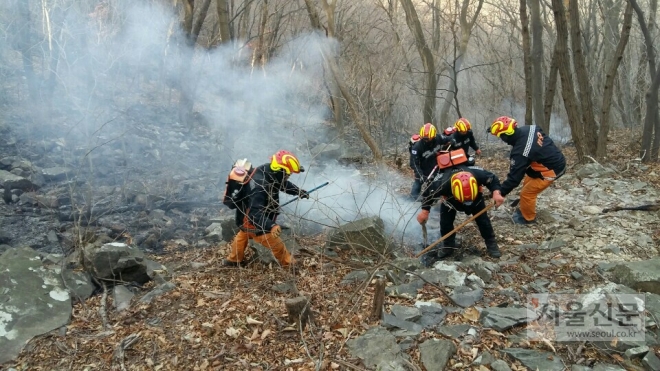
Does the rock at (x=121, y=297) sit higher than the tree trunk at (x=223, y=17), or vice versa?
the tree trunk at (x=223, y=17)

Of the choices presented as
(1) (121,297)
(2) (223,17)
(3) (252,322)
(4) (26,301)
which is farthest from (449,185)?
(2) (223,17)

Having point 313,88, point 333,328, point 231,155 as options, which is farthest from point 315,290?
point 313,88

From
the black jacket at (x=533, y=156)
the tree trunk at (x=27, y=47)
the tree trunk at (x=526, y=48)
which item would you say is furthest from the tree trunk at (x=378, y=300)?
the tree trunk at (x=27, y=47)

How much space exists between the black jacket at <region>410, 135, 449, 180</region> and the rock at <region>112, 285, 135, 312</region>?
5.00 meters

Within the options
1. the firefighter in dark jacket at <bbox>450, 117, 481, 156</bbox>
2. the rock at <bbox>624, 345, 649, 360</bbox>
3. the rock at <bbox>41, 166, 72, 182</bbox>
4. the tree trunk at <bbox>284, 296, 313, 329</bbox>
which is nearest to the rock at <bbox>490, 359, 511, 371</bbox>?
the rock at <bbox>624, 345, 649, 360</bbox>

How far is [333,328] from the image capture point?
12.7 ft

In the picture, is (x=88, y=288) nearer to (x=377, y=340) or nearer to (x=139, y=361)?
(x=139, y=361)

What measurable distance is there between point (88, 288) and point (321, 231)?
3.11 meters

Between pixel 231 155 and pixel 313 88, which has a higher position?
pixel 313 88

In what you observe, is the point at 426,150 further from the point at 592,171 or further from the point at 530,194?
the point at 592,171

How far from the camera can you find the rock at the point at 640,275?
4152 mm

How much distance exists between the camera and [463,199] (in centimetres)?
547

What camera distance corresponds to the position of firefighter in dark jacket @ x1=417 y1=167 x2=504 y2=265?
5.43 metres

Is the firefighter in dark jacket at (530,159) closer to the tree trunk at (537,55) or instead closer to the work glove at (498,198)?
the work glove at (498,198)
